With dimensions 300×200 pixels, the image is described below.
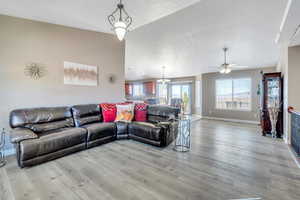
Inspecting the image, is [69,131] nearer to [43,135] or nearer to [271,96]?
[43,135]

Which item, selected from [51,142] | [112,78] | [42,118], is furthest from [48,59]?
[51,142]

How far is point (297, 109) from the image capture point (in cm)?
354

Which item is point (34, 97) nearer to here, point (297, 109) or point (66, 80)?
point (66, 80)

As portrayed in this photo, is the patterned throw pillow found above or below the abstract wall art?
below

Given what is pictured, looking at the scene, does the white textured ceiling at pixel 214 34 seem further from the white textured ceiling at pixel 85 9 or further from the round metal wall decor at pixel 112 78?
the round metal wall decor at pixel 112 78

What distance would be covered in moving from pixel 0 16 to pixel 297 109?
6806mm

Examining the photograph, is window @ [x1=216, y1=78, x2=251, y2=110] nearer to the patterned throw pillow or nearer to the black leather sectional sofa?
the black leather sectional sofa

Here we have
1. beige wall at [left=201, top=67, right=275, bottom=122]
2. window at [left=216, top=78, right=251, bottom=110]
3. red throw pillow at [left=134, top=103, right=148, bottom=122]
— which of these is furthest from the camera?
window at [left=216, top=78, right=251, bottom=110]

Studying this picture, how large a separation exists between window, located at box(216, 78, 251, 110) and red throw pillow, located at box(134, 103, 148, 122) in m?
5.06

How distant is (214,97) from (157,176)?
675 cm

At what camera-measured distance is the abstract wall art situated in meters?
3.79

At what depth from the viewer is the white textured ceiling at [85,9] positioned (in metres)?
2.65

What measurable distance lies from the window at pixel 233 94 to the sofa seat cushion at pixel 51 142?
6928 millimetres

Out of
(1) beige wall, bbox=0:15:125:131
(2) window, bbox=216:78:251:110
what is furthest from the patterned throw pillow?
(2) window, bbox=216:78:251:110
